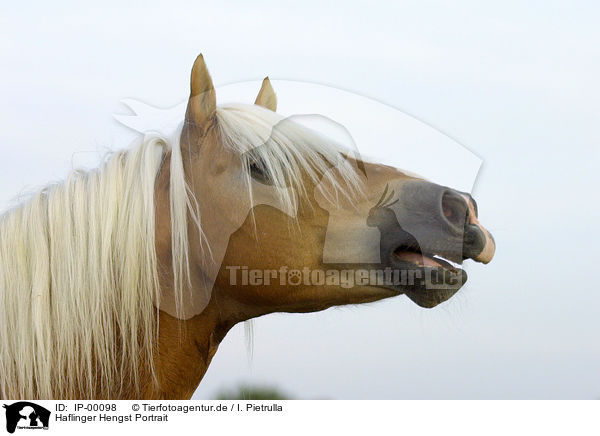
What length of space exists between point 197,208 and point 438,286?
986mm

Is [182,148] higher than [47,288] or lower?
higher

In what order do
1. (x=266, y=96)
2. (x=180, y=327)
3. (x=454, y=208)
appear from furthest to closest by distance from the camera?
(x=266, y=96)
(x=180, y=327)
(x=454, y=208)

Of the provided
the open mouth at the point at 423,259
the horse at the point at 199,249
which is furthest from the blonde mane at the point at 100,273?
the open mouth at the point at 423,259

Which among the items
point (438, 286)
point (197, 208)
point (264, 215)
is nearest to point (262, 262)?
point (264, 215)

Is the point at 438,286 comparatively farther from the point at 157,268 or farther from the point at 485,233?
the point at 157,268

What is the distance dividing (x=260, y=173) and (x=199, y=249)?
0.38 m

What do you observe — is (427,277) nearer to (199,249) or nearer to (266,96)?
(199,249)

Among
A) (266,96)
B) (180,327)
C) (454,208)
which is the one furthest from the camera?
(266,96)

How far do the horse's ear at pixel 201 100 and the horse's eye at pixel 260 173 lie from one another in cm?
25

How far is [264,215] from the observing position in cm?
228

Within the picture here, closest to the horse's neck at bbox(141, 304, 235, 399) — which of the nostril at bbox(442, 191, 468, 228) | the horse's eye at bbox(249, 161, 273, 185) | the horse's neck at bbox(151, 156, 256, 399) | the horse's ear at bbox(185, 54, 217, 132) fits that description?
the horse's neck at bbox(151, 156, 256, 399)

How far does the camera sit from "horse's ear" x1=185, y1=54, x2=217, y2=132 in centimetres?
221

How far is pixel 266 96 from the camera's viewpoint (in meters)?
2.88
